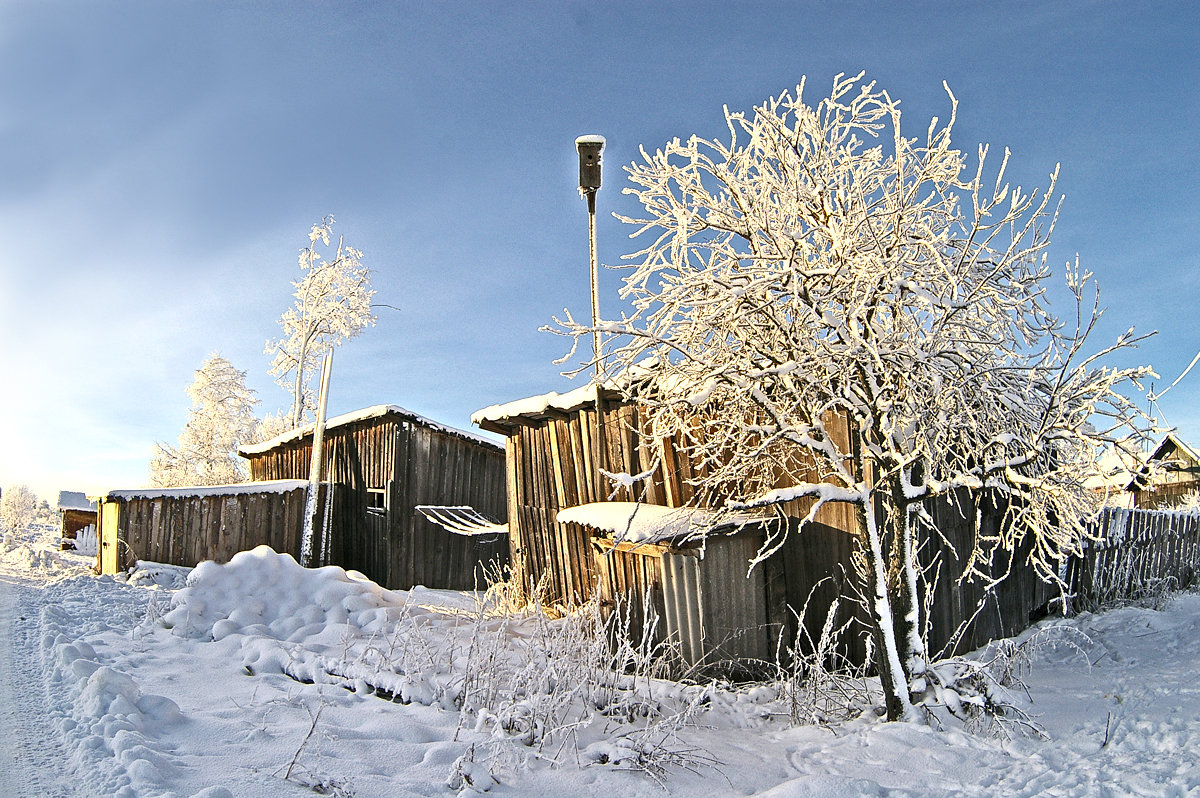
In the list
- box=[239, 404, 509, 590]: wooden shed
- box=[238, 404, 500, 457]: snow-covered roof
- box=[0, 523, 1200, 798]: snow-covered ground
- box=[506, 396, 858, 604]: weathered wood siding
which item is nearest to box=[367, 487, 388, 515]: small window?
box=[239, 404, 509, 590]: wooden shed

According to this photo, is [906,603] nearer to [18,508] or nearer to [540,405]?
[540,405]

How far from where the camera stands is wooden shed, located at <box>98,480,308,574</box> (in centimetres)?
1417

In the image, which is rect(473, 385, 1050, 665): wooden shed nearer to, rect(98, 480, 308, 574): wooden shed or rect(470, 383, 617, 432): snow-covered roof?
rect(470, 383, 617, 432): snow-covered roof

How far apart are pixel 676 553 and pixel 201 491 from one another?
1245cm

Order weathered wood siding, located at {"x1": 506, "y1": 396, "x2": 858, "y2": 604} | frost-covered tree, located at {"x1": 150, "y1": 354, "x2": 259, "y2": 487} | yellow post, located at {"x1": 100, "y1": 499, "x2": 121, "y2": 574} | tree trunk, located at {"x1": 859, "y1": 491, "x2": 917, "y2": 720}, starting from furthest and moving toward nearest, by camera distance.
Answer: frost-covered tree, located at {"x1": 150, "y1": 354, "x2": 259, "y2": 487} < yellow post, located at {"x1": 100, "y1": 499, "x2": 121, "y2": 574} < weathered wood siding, located at {"x1": 506, "y1": 396, "x2": 858, "y2": 604} < tree trunk, located at {"x1": 859, "y1": 491, "x2": 917, "y2": 720}

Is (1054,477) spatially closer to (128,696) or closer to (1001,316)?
(1001,316)

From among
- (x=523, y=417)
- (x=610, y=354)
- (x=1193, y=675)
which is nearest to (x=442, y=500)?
(x=523, y=417)

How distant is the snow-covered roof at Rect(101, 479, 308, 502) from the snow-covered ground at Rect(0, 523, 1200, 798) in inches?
300

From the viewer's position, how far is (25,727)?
13.4ft

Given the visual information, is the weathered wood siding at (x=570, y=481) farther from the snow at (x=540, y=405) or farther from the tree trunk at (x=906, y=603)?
the tree trunk at (x=906, y=603)

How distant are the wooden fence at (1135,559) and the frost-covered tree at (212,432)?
27.5 meters

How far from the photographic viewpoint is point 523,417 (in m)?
10.9

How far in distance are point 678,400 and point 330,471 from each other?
13.9m

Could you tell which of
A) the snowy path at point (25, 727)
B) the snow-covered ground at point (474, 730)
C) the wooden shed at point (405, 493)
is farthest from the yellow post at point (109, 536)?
the snowy path at point (25, 727)
